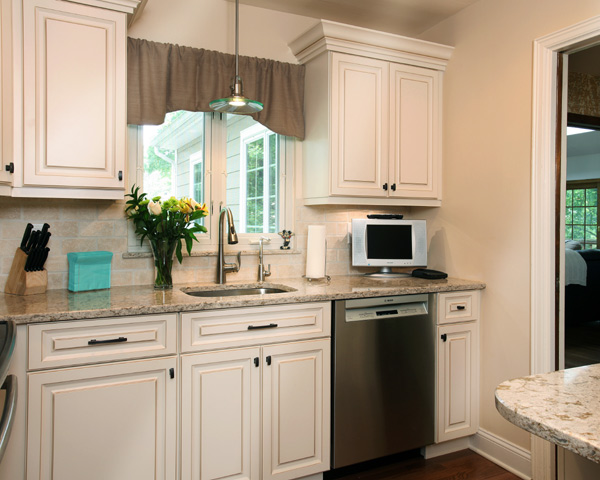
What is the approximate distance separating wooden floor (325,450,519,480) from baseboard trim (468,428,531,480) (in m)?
0.03

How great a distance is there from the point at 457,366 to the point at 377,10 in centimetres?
225

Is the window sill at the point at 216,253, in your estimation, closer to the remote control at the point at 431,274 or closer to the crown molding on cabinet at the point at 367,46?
the remote control at the point at 431,274

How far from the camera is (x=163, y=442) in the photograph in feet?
6.86

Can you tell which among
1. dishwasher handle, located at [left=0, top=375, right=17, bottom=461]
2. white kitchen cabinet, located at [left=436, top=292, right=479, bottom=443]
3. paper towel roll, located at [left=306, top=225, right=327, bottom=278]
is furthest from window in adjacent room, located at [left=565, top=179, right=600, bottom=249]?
dishwasher handle, located at [left=0, top=375, right=17, bottom=461]

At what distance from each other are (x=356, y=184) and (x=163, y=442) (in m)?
1.75

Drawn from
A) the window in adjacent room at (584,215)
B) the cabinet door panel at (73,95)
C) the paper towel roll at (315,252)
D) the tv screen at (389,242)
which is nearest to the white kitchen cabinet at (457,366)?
the tv screen at (389,242)

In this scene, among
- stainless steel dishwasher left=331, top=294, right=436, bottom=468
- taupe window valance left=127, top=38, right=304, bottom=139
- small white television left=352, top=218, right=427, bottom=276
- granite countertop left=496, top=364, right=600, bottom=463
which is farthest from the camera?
small white television left=352, top=218, right=427, bottom=276

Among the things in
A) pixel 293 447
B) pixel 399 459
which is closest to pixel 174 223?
pixel 293 447

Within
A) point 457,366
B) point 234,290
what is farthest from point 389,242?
point 234,290

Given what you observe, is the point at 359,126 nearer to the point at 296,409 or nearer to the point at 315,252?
the point at 315,252

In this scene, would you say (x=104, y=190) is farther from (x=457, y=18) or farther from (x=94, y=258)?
(x=457, y=18)

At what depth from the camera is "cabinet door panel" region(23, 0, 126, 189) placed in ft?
7.05

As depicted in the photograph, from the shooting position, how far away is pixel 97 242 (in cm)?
259

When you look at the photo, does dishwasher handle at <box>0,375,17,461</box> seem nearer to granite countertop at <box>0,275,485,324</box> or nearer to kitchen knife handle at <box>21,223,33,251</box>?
granite countertop at <box>0,275,485,324</box>
